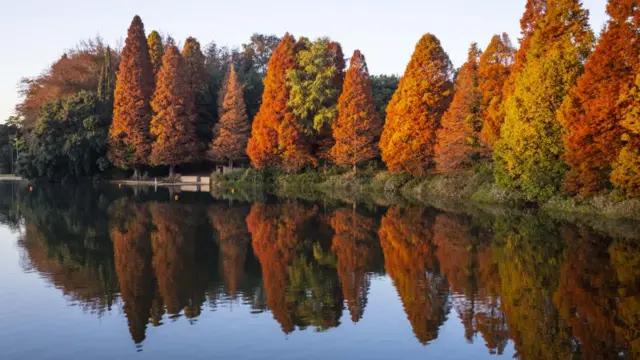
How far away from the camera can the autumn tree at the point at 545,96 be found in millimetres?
30875

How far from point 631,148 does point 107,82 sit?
176 ft

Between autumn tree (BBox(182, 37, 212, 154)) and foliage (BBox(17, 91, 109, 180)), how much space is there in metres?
9.30

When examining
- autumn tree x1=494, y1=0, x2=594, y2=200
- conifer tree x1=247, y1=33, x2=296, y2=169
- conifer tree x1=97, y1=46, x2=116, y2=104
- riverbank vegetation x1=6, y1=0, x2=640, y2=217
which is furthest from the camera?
conifer tree x1=97, y1=46, x2=116, y2=104

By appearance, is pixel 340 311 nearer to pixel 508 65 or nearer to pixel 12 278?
pixel 12 278

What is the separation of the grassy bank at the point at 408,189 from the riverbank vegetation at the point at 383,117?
13cm

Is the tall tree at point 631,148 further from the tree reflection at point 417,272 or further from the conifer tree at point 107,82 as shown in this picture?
the conifer tree at point 107,82

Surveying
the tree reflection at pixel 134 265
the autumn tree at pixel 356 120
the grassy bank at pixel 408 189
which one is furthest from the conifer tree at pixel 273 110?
the tree reflection at pixel 134 265

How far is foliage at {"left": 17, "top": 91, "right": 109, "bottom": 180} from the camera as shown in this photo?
60.7 metres

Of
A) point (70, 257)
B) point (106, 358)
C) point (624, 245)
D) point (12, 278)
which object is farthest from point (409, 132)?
point (106, 358)

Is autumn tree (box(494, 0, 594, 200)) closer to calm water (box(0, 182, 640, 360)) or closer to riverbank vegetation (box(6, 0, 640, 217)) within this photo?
riverbank vegetation (box(6, 0, 640, 217))

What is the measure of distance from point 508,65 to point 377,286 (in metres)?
26.9

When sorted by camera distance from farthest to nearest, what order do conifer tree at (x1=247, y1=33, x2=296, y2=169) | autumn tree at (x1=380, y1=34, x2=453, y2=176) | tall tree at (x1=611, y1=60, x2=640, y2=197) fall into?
conifer tree at (x1=247, y1=33, x2=296, y2=169), autumn tree at (x1=380, y1=34, x2=453, y2=176), tall tree at (x1=611, y1=60, x2=640, y2=197)

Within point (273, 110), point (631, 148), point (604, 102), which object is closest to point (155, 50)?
point (273, 110)

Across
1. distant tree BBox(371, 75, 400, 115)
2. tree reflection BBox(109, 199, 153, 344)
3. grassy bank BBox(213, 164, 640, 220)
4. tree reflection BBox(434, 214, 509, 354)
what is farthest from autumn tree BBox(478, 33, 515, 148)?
tree reflection BBox(109, 199, 153, 344)
